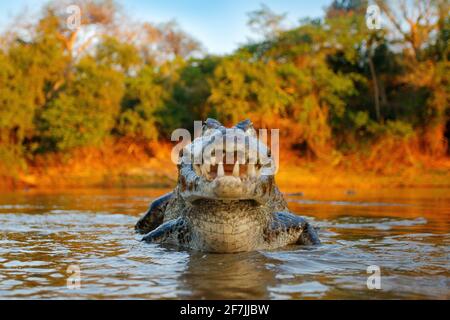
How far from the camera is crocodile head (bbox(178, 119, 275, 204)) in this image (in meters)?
3.88

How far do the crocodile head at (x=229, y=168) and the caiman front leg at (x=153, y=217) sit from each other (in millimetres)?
2442

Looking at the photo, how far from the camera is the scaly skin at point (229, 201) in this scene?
3.93m

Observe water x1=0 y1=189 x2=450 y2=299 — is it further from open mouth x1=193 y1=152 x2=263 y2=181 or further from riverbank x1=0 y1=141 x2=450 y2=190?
riverbank x1=0 y1=141 x2=450 y2=190

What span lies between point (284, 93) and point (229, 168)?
705 inches

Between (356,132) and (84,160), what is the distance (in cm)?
1115

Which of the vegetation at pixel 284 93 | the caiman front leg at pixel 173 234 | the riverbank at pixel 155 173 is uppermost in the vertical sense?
the vegetation at pixel 284 93

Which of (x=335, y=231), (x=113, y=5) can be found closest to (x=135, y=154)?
(x=113, y=5)

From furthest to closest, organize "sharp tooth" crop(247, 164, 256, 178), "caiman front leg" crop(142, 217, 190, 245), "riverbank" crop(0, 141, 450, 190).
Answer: "riverbank" crop(0, 141, 450, 190) → "caiman front leg" crop(142, 217, 190, 245) → "sharp tooth" crop(247, 164, 256, 178)

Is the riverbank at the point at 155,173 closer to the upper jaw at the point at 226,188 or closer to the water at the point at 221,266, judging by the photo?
the water at the point at 221,266

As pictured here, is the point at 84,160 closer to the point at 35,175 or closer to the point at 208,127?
the point at 35,175

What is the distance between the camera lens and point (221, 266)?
408cm

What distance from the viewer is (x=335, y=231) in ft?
21.8

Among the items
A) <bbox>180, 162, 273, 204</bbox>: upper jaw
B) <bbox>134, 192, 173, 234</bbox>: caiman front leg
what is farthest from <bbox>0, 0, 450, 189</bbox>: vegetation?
<bbox>180, 162, 273, 204</bbox>: upper jaw

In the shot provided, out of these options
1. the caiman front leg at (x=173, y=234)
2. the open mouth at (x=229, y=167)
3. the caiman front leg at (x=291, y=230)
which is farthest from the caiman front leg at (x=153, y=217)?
the open mouth at (x=229, y=167)
